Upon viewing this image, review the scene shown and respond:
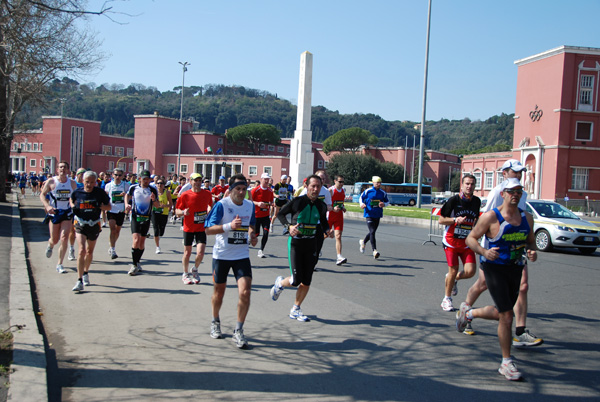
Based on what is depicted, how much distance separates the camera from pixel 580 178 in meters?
48.6

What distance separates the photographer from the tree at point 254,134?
330 feet

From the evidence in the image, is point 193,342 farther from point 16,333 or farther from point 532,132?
point 532,132

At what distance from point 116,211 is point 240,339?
7177 mm

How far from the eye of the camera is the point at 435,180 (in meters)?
93.2

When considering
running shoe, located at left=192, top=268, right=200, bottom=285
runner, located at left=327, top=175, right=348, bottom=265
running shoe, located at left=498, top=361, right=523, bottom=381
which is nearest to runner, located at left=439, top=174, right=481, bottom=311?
running shoe, located at left=498, top=361, right=523, bottom=381

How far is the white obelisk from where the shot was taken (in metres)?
34.8

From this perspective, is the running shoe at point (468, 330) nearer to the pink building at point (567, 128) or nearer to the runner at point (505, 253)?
the runner at point (505, 253)

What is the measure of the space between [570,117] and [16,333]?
52.0 m

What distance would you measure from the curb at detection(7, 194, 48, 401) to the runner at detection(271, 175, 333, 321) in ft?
9.64

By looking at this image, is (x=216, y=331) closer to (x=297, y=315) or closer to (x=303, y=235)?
(x=297, y=315)

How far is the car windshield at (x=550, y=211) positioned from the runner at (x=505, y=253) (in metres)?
12.1

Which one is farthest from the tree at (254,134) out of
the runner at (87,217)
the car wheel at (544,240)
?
the runner at (87,217)

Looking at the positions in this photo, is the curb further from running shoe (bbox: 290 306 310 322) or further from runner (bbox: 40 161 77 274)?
running shoe (bbox: 290 306 310 322)

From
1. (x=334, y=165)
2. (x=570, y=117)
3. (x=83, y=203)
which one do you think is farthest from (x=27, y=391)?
(x=334, y=165)
